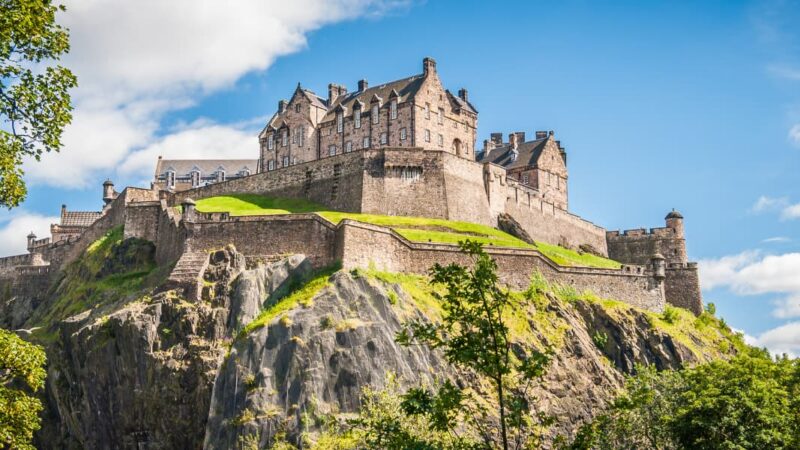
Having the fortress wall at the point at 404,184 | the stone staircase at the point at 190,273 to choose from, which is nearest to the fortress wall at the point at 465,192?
the fortress wall at the point at 404,184

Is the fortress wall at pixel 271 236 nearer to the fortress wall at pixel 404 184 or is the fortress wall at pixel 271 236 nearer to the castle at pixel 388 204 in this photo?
the castle at pixel 388 204

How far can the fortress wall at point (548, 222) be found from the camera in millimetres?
81125

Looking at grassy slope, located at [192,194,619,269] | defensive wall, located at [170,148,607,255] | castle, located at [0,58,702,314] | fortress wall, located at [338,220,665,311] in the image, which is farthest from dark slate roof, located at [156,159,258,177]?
fortress wall, located at [338,220,665,311]

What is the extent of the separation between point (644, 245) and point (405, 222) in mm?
32227

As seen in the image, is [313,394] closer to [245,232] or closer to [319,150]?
[245,232]

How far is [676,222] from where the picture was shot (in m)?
89.1

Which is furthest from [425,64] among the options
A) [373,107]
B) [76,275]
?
[76,275]

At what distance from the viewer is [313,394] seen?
4872 cm

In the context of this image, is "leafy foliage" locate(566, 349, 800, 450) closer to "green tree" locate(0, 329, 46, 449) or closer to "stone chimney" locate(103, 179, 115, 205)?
"green tree" locate(0, 329, 46, 449)

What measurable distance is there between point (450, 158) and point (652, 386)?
2899 cm

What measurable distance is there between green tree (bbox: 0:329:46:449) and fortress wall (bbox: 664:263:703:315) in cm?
6371

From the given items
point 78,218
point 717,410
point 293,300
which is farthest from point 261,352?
point 78,218

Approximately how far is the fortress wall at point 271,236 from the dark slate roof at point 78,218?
36363mm

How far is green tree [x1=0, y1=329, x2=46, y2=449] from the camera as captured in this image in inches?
802
